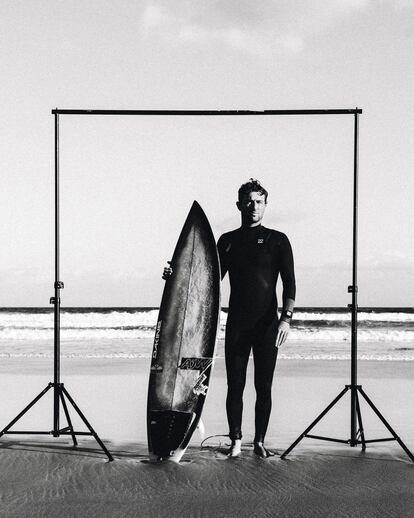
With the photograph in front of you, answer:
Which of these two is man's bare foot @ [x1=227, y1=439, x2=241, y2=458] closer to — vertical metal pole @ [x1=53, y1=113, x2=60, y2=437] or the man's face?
vertical metal pole @ [x1=53, y1=113, x2=60, y2=437]

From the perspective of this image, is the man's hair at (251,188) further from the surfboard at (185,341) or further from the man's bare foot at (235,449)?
the man's bare foot at (235,449)

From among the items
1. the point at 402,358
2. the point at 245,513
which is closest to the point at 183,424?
→ the point at 245,513

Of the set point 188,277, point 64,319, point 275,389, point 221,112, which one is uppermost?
point 221,112

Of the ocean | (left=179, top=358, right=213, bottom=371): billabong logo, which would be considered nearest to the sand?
(left=179, top=358, right=213, bottom=371): billabong logo

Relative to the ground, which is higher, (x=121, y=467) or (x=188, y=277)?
(x=188, y=277)

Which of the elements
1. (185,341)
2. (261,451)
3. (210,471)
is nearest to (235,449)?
(261,451)

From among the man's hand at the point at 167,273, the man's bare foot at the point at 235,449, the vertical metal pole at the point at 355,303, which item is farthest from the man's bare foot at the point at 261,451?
the man's hand at the point at 167,273

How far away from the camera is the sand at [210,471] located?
9.62ft

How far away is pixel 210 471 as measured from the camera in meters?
3.53

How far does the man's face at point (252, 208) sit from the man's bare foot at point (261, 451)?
1326 mm

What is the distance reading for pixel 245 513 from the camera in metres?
2.84

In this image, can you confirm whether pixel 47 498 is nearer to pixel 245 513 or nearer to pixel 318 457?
pixel 245 513

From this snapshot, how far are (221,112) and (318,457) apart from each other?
87.1 inches

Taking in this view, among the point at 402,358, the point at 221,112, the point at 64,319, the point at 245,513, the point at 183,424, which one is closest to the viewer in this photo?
the point at 245,513
